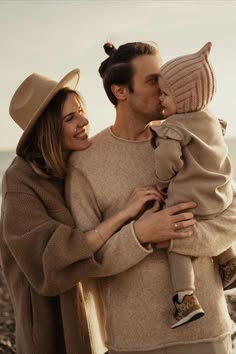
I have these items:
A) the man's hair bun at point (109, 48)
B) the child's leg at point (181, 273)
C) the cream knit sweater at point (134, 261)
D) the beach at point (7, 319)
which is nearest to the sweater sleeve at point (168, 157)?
the cream knit sweater at point (134, 261)

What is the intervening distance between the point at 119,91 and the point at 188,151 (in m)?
0.55

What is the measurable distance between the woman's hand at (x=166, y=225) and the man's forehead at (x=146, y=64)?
0.68 meters

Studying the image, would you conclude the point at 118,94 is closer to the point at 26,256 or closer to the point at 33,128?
the point at 33,128

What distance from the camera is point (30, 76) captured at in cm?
302

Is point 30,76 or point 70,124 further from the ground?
point 30,76

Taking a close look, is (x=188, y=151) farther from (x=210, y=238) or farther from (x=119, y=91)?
(x=119, y=91)

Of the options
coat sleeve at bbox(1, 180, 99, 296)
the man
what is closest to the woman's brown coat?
coat sleeve at bbox(1, 180, 99, 296)

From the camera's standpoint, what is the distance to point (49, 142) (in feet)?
9.17

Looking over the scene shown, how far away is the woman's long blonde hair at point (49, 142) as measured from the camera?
2787 millimetres

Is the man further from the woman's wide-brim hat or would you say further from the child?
the woman's wide-brim hat

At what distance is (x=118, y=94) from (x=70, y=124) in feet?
0.98

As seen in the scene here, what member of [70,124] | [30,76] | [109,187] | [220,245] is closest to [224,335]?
[220,245]

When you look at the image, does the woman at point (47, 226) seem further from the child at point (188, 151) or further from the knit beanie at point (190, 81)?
the knit beanie at point (190, 81)

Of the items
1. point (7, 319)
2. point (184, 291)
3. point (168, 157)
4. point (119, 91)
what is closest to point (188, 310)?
point (184, 291)
